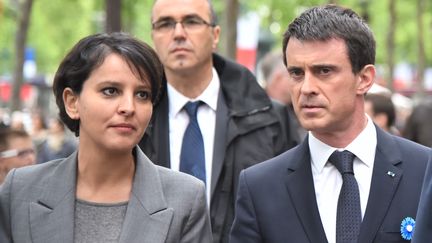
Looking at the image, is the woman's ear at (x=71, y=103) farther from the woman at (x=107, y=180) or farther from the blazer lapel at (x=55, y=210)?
the blazer lapel at (x=55, y=210)

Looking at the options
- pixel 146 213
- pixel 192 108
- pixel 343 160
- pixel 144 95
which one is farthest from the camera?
pixel 192 108

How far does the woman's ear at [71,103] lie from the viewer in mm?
4964

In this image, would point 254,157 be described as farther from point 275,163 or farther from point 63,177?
point 63,177

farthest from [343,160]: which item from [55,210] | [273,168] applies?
[55,210]

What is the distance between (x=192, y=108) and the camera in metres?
6.94

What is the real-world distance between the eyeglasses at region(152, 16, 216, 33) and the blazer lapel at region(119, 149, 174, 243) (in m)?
2.42

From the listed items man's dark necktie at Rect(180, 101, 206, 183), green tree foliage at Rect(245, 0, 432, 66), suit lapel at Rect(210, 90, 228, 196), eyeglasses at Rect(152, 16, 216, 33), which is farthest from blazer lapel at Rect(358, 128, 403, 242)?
green tree foliage at Rect(245, 0, 432, 66)

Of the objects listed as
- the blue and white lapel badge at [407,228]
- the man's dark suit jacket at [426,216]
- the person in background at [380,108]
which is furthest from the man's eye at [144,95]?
the person in background at [380,108]

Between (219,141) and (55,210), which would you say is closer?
(55,210)

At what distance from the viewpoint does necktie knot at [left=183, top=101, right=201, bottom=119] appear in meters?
6.92

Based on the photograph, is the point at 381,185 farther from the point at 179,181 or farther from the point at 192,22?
the point at 192,22

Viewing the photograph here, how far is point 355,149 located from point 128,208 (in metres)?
1.12

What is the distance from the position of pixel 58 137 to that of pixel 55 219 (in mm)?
14890

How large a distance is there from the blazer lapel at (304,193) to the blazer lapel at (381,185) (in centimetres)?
21
